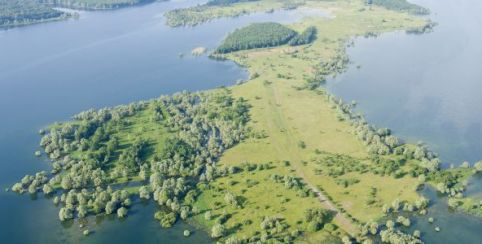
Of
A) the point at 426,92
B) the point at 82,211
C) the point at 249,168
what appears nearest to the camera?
the point at 82,211

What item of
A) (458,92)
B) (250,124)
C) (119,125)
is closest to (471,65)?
(458,92)

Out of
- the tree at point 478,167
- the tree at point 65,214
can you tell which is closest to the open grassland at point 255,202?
the tree at point 65,214

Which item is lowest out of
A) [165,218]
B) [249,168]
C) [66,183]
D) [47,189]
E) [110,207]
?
[165,218]

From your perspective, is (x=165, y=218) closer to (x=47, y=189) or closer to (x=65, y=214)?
(x=65, y=214)

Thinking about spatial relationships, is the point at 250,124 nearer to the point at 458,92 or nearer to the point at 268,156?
the point at 268,156

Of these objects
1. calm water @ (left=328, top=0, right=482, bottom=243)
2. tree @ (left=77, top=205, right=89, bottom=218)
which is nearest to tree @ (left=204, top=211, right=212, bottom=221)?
tree @ (left=77, top=205, right=89, bottom=218)

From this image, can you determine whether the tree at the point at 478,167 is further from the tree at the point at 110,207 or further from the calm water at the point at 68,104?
the tree at the point at 110,207

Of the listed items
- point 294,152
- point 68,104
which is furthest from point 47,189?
point 294,152
